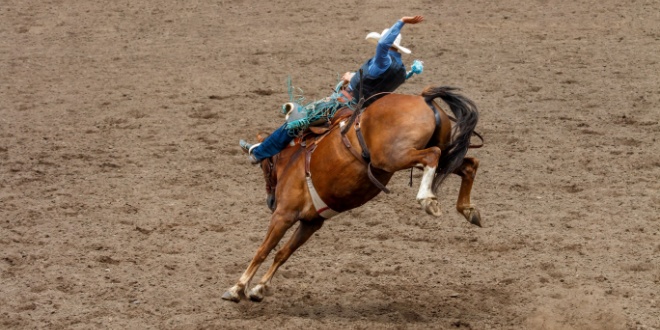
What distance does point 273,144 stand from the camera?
8664 mm

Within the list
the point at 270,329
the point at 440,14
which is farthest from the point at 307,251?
the point at 440,14

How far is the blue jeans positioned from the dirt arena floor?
42.7 inches

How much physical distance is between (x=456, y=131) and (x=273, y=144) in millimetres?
1663

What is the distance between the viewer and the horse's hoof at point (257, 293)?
333 inches

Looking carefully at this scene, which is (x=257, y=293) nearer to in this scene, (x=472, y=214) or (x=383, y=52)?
(x=472, y=214)

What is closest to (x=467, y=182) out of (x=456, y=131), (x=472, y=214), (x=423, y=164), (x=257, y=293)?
(x=472, y=214)

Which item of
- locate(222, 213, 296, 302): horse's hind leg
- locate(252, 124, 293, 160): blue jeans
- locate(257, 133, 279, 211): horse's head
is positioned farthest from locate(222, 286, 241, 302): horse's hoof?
locate(252, 124, 293, 160): blue jeans

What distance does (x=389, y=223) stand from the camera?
10055mm

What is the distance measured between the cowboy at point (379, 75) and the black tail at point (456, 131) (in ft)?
1.44

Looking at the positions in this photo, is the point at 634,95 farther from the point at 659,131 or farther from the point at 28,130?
the point at 28,130

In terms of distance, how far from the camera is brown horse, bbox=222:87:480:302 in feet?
24.6

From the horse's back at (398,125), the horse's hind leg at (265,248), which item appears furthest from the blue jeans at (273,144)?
the horse's back at (398,125)

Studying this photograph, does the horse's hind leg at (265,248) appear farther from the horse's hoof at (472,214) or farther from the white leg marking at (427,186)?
the white leg marking at (427,186)

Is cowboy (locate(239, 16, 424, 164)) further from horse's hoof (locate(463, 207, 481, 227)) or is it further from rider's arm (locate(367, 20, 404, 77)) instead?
horse's hoof (locate(463, 207, 481, 227))
